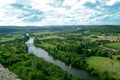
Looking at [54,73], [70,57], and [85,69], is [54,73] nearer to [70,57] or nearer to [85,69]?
[85,69]

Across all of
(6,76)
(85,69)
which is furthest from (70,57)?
(6,76)

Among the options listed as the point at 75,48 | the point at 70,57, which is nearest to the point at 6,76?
the point at 70,57

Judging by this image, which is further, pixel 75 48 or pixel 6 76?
pixel 75 48

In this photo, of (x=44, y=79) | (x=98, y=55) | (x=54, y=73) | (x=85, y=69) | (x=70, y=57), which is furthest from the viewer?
(x=98, y=55)

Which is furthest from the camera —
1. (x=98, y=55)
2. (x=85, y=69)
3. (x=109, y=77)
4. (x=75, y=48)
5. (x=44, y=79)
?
(x=75, y=48)

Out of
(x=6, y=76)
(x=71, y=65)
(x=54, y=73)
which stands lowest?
(x=71, y=65)

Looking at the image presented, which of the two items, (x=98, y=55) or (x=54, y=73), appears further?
(x=98, y=55)

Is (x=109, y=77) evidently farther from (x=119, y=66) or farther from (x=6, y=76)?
(x=6, y=76)

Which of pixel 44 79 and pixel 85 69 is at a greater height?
pixel 44 79

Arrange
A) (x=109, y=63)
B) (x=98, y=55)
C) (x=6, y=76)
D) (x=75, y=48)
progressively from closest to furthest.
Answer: (x=6, y=76) < (x=109, y=63) < (x=98, y=55) < (x=75, y=48)
